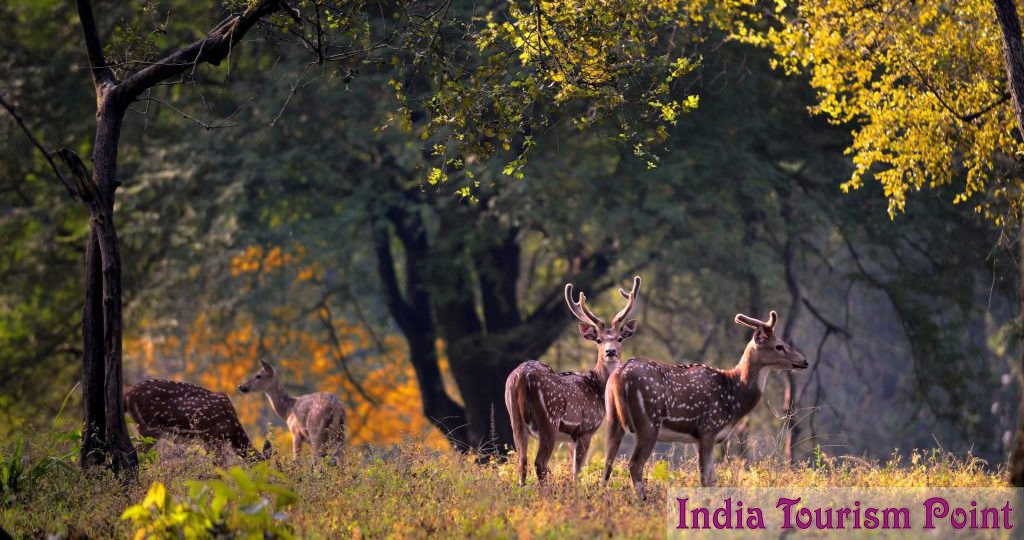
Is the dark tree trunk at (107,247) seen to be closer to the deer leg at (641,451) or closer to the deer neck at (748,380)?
the deer leg at (641,451)

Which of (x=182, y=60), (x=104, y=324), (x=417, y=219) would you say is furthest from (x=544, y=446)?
(x=417, y=219)

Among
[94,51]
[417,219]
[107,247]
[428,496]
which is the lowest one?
[428,496]

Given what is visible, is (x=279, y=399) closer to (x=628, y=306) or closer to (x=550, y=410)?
(x=628, y=306)

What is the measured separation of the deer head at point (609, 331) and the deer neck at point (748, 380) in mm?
1368

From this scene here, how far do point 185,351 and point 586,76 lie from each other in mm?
17637

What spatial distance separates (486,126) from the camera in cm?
1295

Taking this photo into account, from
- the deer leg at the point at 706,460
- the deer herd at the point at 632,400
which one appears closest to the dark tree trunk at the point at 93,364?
the deer herd at the point at 632,400

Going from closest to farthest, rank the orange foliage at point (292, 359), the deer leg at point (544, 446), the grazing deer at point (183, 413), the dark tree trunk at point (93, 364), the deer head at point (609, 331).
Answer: the dark tree trunk at point (93, 364)
the deer leg at point (544, 446)
the deer head at point (609, 331)
the grazing deer at point (183, 413)
the orange foliage at point (292, 359)

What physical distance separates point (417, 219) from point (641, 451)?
45.9 ft

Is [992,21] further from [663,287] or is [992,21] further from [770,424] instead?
[770,424]

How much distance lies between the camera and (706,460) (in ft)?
40.9

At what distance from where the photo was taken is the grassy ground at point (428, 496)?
10312mm

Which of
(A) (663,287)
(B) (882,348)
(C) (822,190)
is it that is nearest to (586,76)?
(C) (822,190)

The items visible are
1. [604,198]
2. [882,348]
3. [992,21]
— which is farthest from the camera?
[882,348]
